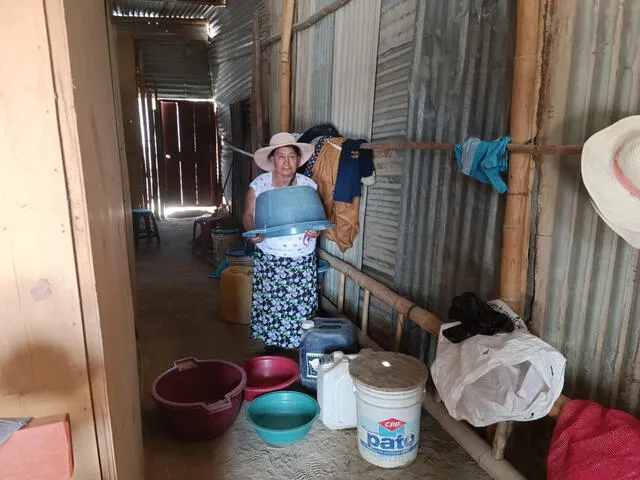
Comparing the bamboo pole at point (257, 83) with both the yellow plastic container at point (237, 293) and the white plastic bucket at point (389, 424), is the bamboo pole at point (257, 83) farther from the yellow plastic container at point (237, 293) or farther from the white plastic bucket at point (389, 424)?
the white plastic bucket at point (389, 424)

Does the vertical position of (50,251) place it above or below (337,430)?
above

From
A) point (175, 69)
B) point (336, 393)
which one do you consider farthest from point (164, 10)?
point (336, 393)

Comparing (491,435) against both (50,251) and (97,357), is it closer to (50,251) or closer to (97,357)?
(97,357)

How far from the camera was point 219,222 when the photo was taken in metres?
7.77

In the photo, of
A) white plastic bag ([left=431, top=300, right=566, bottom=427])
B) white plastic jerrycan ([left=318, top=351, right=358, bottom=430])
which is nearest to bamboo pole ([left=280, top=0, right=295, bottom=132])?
white plastic jerrycan ([left=318, top=351, right=358, bottom=430])

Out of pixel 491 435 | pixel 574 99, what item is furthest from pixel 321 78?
pixel 491 435

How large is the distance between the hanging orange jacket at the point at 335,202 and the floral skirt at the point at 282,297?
376 millimetres

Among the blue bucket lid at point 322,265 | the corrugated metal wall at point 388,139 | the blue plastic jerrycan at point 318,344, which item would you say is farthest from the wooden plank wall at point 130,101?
the blue plastic jerrycan at point 318,344

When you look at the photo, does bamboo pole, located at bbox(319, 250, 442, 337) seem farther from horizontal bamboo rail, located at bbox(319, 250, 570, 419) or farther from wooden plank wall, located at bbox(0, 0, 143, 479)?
wooden plank wall, located at bbox(0, 0, 143, 479)

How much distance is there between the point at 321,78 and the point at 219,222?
3.94 m

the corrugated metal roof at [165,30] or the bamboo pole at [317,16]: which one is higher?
the corrugated metal roof at [165,30]

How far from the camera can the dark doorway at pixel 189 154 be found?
37.4 ft

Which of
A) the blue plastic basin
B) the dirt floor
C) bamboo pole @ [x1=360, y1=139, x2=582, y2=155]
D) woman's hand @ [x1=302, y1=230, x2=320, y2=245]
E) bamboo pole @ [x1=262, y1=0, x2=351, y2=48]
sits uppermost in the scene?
bamboo pole @ [x1=262, y1=0, x2=351, y2=48]

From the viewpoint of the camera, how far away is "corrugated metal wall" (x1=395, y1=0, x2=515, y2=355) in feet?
7.28
